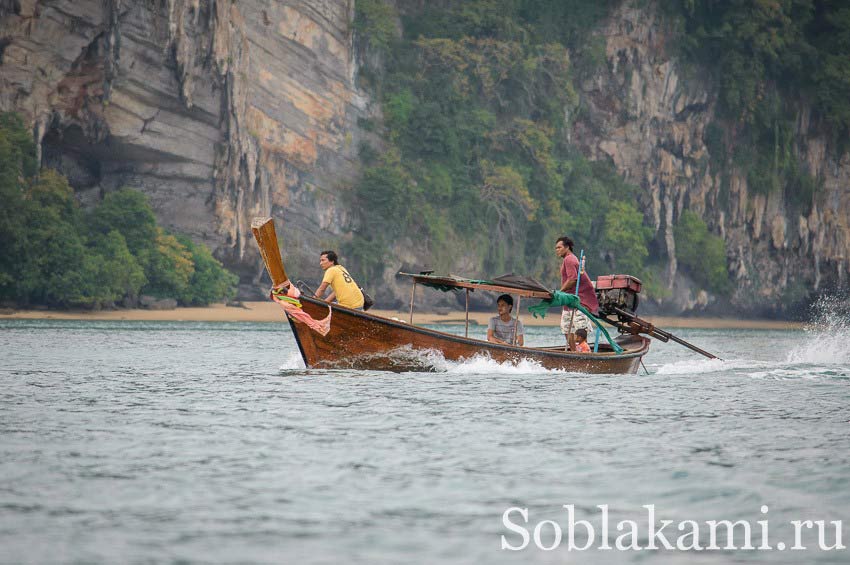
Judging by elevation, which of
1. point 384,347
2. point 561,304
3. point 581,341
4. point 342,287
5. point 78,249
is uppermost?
point 78,249

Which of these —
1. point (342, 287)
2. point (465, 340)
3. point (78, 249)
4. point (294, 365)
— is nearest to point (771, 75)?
point (78, 249)

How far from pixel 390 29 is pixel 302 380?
40984 mm

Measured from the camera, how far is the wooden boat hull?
47.0 feet

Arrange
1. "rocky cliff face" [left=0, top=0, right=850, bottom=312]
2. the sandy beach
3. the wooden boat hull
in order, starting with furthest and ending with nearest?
"rocky cliff face" [left=0, top=0, right=850, bottom=312]
the sandy beach
the wooden boat hull

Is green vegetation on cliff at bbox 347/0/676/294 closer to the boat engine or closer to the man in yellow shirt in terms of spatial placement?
the boat engine

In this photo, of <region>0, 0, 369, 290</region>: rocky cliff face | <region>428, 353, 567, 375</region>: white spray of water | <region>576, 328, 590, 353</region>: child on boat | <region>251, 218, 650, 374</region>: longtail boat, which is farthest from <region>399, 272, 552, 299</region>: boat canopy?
<region>0, 0, 369, 290</region>: rocky cliff face

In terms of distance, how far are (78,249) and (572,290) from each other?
2382 centimetres

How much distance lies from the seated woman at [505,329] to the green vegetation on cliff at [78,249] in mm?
22824

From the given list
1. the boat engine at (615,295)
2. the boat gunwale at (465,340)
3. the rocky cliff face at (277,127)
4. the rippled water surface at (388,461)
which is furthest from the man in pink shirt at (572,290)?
the rocky cliff face at (277,127)

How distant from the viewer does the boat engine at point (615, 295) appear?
1753cm

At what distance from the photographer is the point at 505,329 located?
16094mm

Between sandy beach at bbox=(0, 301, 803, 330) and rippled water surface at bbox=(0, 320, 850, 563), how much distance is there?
47.0 feet

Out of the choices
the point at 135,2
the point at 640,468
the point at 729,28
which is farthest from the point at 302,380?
the point at 729,28

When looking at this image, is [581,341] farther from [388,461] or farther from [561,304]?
[388,461]
